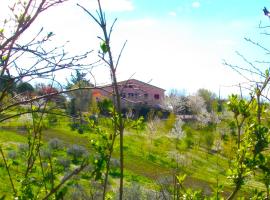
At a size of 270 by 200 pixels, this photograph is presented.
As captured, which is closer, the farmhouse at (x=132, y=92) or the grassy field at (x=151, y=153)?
the farmhouse at (x=132, y=92)

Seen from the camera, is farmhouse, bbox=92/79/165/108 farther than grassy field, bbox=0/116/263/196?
No

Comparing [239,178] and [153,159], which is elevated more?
[239,178]

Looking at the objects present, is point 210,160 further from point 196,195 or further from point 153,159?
point 196,195

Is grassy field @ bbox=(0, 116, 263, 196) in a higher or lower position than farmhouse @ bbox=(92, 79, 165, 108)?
lower

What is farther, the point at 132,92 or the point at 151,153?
the point at 151,153

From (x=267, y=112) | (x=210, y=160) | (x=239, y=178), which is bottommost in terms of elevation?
(x=210, y=160)

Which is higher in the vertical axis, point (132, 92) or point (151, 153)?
point (132, 92)

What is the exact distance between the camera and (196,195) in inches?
82.2

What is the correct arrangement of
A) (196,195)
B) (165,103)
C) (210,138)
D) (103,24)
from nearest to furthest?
(103,24) < (196,195) < (210,138) < (165,103)

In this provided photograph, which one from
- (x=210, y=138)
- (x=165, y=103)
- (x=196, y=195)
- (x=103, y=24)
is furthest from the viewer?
(x=165, y=103)

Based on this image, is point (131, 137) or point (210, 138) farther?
point (131, 137)

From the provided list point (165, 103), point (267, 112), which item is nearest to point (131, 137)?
point (165, 103)

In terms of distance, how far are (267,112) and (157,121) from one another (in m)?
40.9

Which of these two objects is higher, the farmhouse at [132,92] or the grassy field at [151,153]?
the farmhouse at [132,92]
